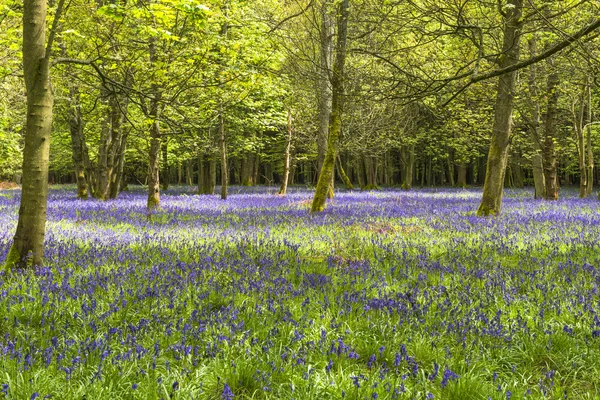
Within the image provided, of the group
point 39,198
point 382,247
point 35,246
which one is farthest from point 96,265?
point 382,247

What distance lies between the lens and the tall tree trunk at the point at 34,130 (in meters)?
5.69

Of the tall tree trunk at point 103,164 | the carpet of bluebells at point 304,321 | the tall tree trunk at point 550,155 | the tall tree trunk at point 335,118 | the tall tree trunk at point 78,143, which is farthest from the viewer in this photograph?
the tall tree trunk at point 103,164

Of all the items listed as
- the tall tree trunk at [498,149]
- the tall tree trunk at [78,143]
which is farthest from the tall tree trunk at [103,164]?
the tall tree trunk at [498,149]

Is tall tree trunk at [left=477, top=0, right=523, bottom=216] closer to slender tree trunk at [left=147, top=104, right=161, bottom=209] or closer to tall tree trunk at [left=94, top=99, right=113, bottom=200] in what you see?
slender tree trunk at [left=147, top=104, right=161, bottom=209]

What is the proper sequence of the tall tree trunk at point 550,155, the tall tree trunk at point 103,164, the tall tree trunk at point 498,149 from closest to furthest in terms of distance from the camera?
1. the tall tree trunk at point 498,149
2. the tall tree trunk at point 550,155
3. the tall tree trunk at point 103,164

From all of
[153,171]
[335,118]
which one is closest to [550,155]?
[335,118]

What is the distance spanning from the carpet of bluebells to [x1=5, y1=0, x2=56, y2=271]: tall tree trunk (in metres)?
0.53

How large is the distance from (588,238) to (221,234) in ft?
24.6

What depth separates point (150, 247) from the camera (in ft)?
25.3

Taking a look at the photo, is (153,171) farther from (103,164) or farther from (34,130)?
(34,130)

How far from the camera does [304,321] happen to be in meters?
4.07

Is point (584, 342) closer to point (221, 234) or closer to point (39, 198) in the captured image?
point (39, 198)

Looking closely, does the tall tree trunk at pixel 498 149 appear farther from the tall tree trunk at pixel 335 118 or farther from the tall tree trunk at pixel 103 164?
the tall tree trunk at pixel 103 164

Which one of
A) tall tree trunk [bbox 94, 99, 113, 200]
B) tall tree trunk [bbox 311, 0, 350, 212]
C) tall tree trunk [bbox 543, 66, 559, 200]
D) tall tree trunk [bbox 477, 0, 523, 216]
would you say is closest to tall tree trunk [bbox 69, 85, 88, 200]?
tall tree trunk [bbox 94, 99, 113, 200]
